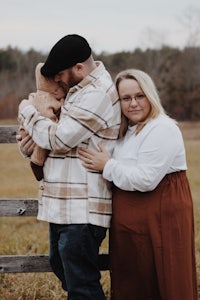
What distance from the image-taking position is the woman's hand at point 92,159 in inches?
142

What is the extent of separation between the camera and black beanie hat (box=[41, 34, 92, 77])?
356 cm

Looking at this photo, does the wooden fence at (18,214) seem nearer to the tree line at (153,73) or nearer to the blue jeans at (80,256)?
the blue jeans at (80,256)

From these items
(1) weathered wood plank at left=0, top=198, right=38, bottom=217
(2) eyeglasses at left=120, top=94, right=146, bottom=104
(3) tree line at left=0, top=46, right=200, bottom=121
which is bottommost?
(3) tree line at left=0, top=46, right=200, bottom=121

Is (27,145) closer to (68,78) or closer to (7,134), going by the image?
(68,78)

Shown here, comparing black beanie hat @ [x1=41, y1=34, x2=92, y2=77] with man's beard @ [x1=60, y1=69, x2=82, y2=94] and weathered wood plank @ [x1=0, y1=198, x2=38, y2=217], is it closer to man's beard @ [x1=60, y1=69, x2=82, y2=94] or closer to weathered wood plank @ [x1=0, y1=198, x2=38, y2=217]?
man's beard @ [x1=60, y1=69, x2=82, y2=94]

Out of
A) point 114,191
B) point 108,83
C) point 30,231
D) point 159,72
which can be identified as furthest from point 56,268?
point 159,72

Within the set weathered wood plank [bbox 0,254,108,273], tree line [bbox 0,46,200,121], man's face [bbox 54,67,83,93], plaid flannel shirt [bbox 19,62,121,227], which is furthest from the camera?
tree line [bbox 0,46,200,121]

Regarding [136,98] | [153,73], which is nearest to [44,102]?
[136,98]

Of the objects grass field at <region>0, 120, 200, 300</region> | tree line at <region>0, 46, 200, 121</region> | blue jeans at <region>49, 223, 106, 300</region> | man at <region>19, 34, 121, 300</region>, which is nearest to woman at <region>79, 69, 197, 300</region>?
man at <region>19, 34, 121, 300</region>

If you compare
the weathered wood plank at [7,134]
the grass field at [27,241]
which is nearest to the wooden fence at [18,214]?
the weathered wood plank at [7,134]

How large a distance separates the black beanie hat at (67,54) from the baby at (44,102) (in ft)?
0.39

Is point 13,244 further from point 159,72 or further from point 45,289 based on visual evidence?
point 159,72

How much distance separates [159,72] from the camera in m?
54.9

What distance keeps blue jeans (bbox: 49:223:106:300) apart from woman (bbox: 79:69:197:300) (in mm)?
226
